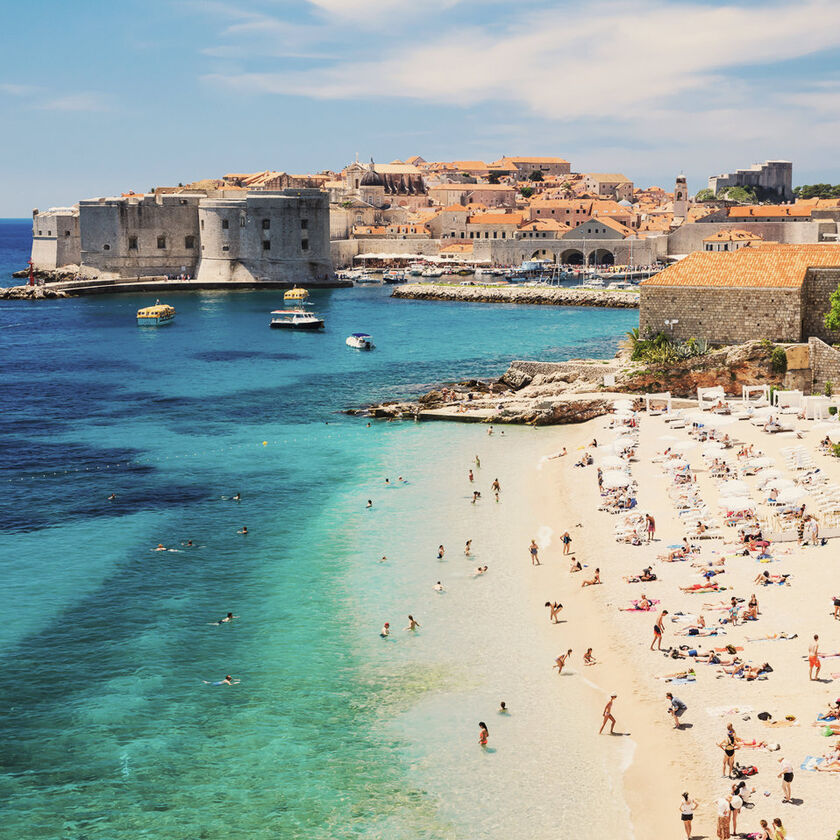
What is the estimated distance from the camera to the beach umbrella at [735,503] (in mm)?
19344

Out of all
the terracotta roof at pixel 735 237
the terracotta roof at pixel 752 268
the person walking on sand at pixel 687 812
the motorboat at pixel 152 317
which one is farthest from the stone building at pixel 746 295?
the terracotta roof at pixel 735 237

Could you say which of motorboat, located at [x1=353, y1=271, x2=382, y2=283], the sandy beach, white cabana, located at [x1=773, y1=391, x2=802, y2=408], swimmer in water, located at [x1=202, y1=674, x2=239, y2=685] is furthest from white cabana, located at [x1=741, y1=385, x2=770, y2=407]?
motorboat, located at [x1=353, y1=271, x2=382, y2=283]

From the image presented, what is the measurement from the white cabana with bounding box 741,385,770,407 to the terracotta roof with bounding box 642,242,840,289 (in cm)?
350

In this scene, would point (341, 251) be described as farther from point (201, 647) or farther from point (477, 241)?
point (201, 647)

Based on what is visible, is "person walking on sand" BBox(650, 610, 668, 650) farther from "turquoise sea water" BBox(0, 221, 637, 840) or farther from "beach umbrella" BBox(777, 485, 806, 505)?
"beach umbrella" BBox(777, 485, 806, 505)

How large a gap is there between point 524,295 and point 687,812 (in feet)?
219

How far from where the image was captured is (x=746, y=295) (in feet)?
106

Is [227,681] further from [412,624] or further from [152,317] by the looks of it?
[152,317]

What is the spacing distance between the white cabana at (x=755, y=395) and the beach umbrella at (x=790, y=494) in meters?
10.1

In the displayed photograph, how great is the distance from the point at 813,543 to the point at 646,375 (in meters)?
15.8

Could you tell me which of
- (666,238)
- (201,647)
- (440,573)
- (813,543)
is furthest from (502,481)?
(666,238)

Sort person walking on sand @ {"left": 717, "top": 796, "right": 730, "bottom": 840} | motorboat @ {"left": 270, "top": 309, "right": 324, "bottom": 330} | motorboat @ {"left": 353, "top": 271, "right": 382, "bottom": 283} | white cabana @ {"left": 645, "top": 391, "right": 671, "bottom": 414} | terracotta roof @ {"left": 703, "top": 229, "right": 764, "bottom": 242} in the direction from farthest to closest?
motorboat @ {"left": 353, "top": 271, "right": 382, "bottom": 283}, terracotta roof @ {"left": 703, "top": 229, "right": 764, "bottom": 242}, motorboat @ {"left": 270, "top": 309, "right": 324, "bottom": 330}, white cabana @ {"left": 645, "top": 391, "right": 671, "bottom": 414}, person walking on sand @ {"left": 717, "top": 796, "right": 730, "bottom": 840}

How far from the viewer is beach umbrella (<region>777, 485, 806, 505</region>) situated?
19328 millimetres

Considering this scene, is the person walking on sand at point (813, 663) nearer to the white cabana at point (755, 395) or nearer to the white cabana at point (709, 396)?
the white cabana at point (709, 396)
